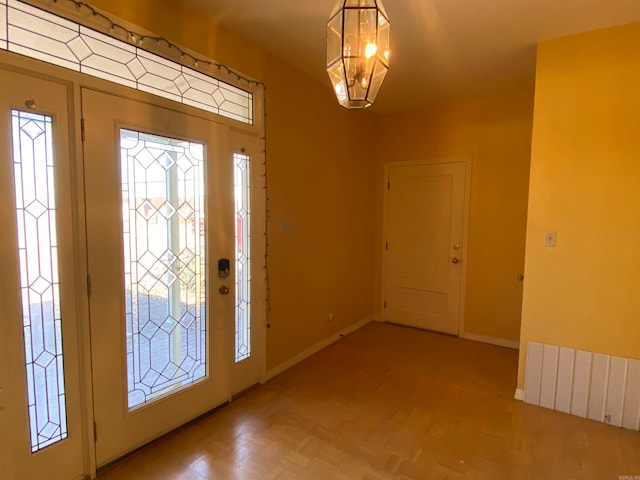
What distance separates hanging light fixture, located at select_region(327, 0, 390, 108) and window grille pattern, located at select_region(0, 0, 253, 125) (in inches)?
50.8

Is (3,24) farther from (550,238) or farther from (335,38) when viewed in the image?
(550,238)

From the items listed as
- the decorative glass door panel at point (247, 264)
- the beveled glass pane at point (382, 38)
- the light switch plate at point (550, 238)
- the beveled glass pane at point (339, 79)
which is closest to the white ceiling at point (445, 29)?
the decorative glass door panel at point (247, 264)

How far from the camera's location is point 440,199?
13.4 feet

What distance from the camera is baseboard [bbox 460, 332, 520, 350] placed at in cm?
373

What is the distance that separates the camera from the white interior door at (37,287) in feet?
4.97

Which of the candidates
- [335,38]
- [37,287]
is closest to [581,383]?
[335,38]

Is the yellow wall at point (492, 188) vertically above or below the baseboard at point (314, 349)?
above

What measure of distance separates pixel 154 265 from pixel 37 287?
1.83ft

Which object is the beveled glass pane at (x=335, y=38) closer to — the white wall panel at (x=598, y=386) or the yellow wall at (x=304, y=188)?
the yellow wall at (x=304, y=188)

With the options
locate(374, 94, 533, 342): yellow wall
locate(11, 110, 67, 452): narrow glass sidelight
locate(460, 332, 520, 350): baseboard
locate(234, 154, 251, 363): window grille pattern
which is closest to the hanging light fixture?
locate(11, 110, 67, 452): narrow glass sidelight

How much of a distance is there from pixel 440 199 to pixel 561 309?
1856 millimetres

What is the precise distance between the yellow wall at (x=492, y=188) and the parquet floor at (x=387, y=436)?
817 millimetres

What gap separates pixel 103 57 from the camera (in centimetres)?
180

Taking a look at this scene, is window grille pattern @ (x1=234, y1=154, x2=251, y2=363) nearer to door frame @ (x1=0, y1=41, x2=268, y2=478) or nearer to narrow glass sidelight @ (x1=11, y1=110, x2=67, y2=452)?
door frame @ (x1=0, y1=41, x2=268, y2=478)
